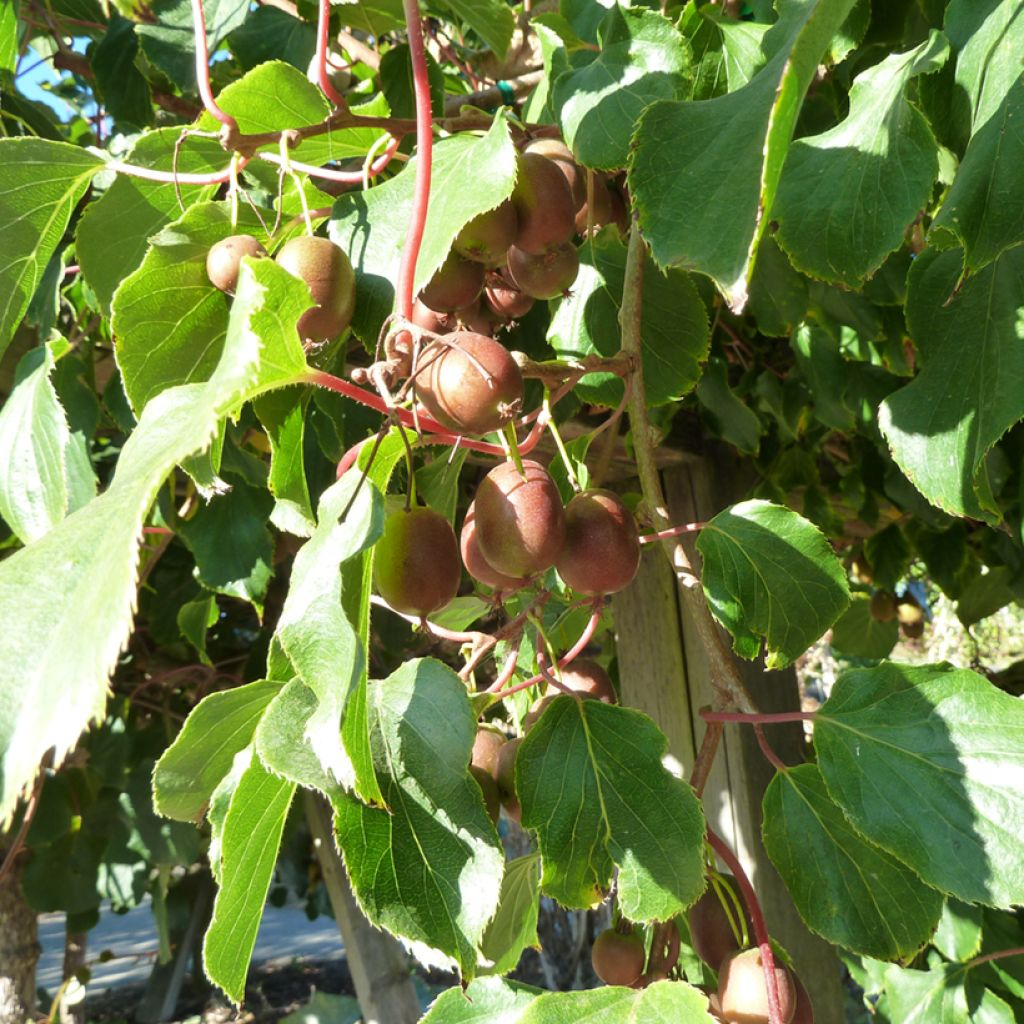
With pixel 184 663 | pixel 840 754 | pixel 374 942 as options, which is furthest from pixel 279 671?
pixel 184 663

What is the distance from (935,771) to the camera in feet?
1.48


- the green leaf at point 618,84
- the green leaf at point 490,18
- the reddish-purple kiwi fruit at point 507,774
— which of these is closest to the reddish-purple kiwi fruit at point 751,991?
the reddish-purple kiwi fruit at point 507,774

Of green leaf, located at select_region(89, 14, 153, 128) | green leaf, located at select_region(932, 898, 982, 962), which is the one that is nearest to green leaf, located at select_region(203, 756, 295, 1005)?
green leaf, located at select_region(89, 14, 153, 128)

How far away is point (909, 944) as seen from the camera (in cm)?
48

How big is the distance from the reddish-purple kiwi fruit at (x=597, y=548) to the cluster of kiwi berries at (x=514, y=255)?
10cm

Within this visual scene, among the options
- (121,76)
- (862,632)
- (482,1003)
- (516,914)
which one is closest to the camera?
(482,1003)

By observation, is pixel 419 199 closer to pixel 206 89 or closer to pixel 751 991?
pixel 206 89

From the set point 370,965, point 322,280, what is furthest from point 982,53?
point 370,965

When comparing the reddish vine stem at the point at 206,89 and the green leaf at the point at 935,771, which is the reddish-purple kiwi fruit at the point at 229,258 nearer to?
the reddish vine stem at the point at 206,89

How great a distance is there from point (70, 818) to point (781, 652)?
1.46 meters

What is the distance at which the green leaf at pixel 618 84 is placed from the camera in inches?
18.6

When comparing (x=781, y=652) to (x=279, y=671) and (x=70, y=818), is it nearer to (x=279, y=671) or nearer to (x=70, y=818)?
(x=279, y=671)

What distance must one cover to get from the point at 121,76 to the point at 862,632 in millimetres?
1595

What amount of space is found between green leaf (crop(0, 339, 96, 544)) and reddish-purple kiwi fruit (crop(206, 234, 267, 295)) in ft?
0.96
